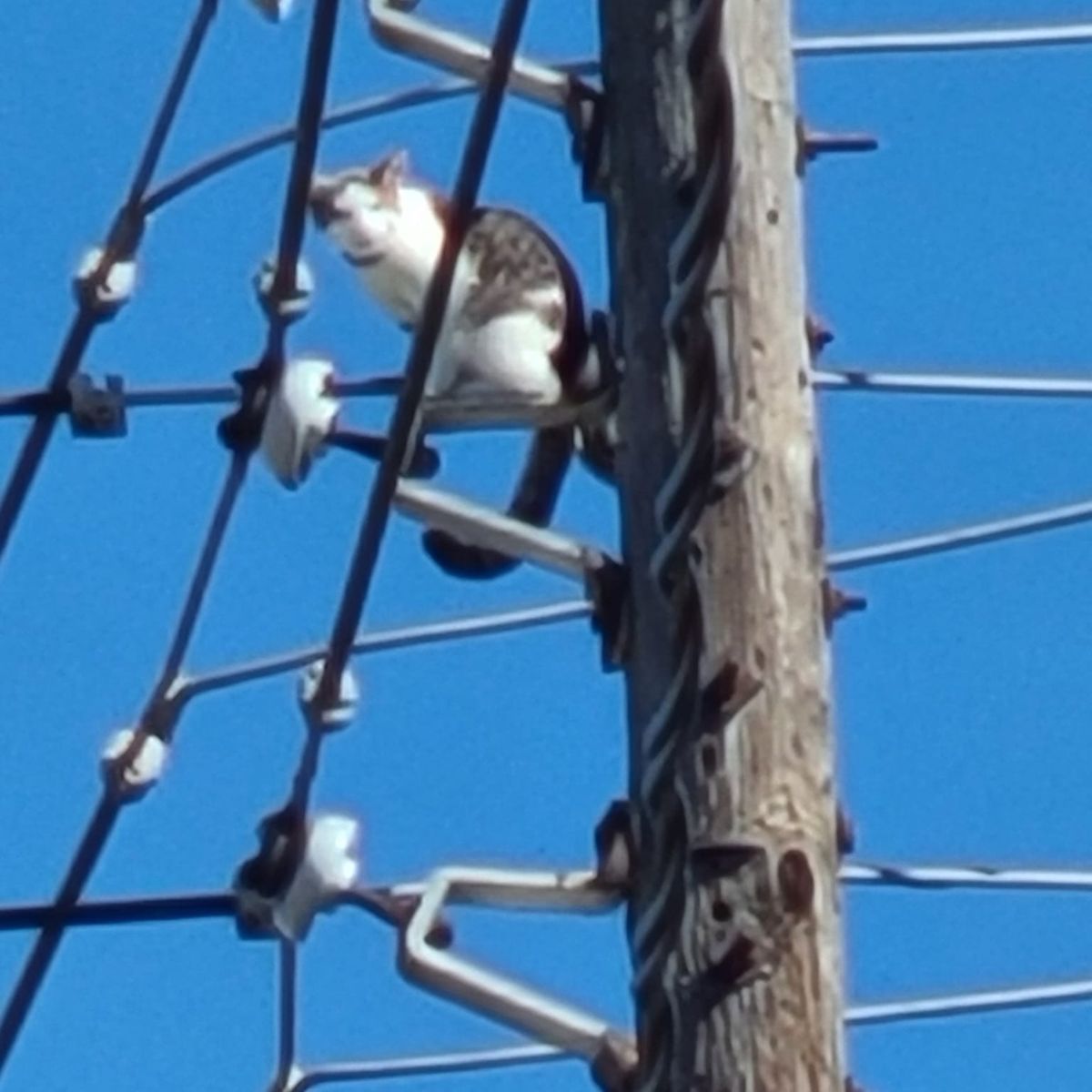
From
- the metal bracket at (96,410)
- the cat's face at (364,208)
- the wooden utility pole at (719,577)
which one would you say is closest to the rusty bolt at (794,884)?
the wooden utility pole at (719,577)

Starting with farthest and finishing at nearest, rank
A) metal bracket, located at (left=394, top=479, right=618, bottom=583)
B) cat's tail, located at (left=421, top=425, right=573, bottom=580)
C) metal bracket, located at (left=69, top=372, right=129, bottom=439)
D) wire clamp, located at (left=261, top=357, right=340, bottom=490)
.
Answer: metal bracket, located at (left=69, top=372, right=129, bottom=439) → wire clamp, located at (left=261, top=357, right=340, bottom=490) → cat's tail, located at (left=421, top=425, right=573, bottom=580) → metal bracket, located at (left=394, top=479, right=618, bottom=583)

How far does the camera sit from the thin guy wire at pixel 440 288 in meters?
4.95

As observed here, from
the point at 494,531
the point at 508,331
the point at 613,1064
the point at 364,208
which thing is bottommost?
the point at 613,1064

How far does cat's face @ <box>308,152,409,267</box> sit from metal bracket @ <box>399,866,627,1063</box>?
3.14 meters

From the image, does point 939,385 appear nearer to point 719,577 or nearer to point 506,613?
point 506,613

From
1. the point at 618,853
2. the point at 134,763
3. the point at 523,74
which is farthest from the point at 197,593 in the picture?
the point at 618,853

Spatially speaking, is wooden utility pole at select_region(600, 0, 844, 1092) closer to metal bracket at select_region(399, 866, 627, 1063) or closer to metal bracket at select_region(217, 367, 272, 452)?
metal bracket at select_region(399, 866, 627, 1063)

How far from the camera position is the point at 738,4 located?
15.3 feet

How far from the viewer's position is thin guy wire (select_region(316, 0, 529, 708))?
4945mm

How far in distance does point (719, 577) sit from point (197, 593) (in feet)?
7.09

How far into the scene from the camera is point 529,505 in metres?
5.50

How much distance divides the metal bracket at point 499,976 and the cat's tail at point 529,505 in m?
0.62

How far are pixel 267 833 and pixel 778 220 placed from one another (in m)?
1.22

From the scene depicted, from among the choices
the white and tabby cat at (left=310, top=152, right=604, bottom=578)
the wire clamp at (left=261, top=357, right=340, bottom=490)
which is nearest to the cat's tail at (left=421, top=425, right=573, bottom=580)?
the white and tabby cat at (left=310, top=152, right=604, bottom=578)
